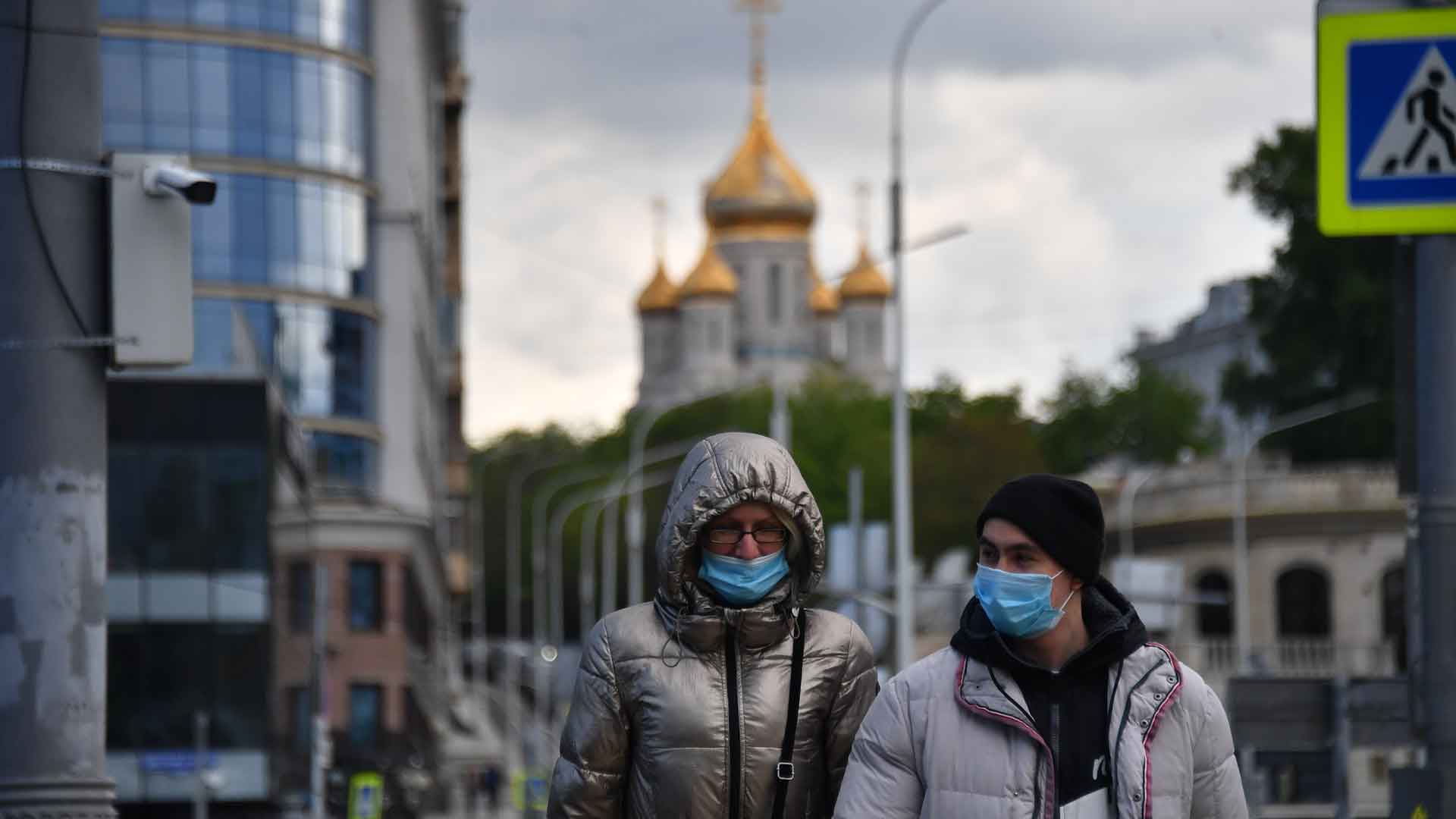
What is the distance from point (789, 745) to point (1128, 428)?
319 ft

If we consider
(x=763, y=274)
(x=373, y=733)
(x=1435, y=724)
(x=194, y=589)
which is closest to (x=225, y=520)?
(x=194, y=589)

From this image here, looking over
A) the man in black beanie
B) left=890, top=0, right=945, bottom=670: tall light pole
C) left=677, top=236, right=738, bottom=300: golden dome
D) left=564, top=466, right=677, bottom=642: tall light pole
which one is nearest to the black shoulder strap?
the man in black beanie

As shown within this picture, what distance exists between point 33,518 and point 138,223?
829mm

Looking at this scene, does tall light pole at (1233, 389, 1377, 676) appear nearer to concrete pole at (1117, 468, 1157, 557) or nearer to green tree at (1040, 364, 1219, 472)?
concrete pole at (1117, 468, 1157, 557)

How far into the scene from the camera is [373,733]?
6184 cm

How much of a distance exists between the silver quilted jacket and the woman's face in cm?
86

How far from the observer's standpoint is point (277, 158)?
2272 inches

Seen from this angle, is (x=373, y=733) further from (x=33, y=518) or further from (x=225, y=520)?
(x=33, y=518)

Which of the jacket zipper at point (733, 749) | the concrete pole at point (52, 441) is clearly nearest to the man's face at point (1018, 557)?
the jacket zipper at point (733, 749)

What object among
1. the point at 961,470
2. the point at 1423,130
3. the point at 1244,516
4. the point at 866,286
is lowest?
the point at 1244,516

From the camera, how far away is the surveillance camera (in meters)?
7.51

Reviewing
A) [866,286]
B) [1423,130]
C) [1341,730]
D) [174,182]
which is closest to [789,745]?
[174,182]

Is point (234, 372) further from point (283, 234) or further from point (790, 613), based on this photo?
point (790, 613)

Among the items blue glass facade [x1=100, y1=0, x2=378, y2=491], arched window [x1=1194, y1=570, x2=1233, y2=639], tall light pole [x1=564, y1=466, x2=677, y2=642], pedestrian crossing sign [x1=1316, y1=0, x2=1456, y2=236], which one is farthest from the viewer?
tall light pole [x1=564, y1=466, x2=677, y2=642]
